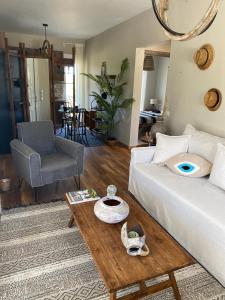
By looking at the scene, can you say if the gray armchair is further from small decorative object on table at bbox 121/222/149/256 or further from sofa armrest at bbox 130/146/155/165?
small decorative object on table at bbox 121/222/149/256

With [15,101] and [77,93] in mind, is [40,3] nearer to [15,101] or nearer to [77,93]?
[15,101]

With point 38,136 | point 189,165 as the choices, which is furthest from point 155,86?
point 189,165

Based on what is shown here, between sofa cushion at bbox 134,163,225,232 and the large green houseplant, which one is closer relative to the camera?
sofa cushion at bbox 134,163,225,232

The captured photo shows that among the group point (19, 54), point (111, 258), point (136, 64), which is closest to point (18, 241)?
point (111, 258)

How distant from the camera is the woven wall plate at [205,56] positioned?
281 cm

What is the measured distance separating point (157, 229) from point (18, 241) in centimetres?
124

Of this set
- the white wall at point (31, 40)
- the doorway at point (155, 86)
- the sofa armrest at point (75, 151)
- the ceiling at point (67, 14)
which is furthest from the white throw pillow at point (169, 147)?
the white wall at point (31, 40)

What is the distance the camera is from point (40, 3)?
3.82 meters

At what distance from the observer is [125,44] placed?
15.9ft

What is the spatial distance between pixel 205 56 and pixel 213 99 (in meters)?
0.55

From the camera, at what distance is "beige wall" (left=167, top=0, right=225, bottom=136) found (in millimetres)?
2740

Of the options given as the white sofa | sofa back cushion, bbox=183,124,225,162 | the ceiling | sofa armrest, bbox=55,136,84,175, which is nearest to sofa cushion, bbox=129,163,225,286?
the white sofa

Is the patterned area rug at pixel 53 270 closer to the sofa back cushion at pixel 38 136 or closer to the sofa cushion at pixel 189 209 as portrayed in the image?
the sofa cushion at pixel 189 209

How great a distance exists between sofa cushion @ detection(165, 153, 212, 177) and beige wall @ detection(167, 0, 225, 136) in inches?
22.6
